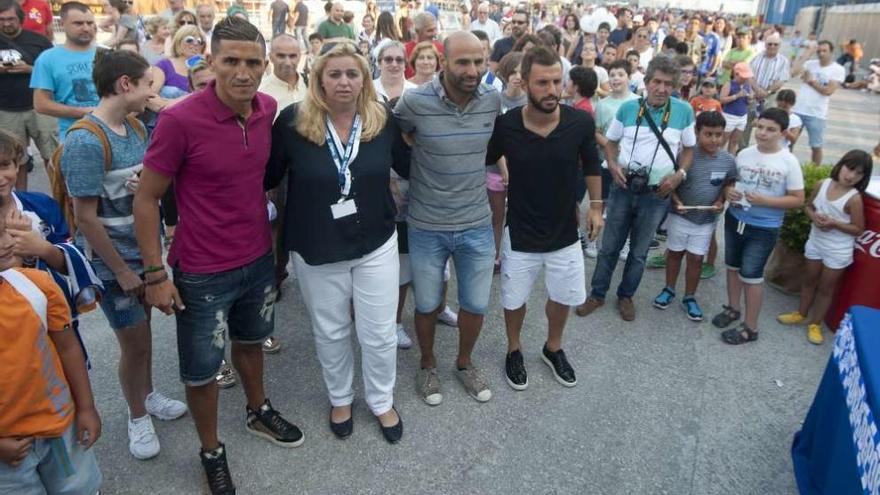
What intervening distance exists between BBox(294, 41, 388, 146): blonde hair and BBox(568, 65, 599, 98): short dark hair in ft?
10.3

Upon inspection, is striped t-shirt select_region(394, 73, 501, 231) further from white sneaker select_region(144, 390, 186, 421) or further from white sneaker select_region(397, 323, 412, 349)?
white sneaker select_region(144, 390, 186, 421)

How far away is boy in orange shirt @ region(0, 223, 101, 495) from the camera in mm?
1792

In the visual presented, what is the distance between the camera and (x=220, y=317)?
2508mm

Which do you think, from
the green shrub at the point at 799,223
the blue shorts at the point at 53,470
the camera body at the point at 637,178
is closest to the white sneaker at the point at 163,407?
the blue shorts at the point at 53,470

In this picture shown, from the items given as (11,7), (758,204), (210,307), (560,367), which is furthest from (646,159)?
(11,7)

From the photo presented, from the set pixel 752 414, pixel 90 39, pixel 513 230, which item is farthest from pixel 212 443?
pixel 90 39

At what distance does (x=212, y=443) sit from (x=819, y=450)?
9.48 ft

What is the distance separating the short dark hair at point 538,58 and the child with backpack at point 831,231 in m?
2.40

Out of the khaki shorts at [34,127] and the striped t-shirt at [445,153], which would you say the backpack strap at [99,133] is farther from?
the khaki shorts at [34,127]

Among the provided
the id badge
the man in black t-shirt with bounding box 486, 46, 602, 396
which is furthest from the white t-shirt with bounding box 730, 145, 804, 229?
the id badge

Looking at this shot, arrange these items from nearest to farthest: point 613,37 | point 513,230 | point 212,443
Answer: point 212,443 → point 513,230 → point 613,37

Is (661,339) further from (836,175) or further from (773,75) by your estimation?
(773,75)

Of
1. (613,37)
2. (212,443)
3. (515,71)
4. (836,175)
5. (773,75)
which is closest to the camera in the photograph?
(212,443)

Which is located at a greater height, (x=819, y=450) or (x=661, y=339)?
(x=819, y=450)
